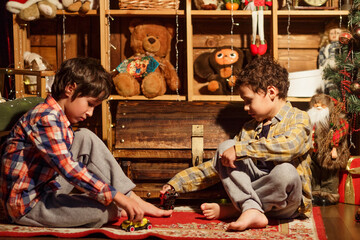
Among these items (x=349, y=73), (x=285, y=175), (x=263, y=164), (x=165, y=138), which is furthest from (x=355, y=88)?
(x=165, y=138)

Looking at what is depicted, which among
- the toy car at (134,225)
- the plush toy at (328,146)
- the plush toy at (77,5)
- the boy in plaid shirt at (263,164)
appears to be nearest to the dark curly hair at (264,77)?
the boy in plaid shirt at (263,164)

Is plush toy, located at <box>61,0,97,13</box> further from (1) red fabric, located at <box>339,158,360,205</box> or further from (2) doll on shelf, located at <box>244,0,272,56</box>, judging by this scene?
(1) red fabric, located at <box>339,158,360,205</box>

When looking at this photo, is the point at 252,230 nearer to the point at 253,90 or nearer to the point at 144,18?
the point at 253,90

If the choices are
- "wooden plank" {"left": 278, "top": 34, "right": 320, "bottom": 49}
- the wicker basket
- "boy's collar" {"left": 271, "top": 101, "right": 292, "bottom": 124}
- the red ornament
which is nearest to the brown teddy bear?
the wicker basket

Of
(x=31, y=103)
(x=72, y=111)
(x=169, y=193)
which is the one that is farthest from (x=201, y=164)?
(x=31, y=103)

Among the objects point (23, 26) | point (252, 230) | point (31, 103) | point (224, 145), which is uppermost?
point (23, 26)

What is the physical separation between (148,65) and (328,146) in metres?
1.15

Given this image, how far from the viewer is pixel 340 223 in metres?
1.83

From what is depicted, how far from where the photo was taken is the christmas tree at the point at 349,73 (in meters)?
2.35

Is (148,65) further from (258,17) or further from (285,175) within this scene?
(285,175)

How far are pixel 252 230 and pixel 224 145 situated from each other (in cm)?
36

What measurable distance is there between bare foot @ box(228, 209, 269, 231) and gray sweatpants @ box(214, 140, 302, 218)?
0.03m

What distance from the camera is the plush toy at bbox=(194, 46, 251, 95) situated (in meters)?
2.77

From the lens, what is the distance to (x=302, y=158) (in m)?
1.88
